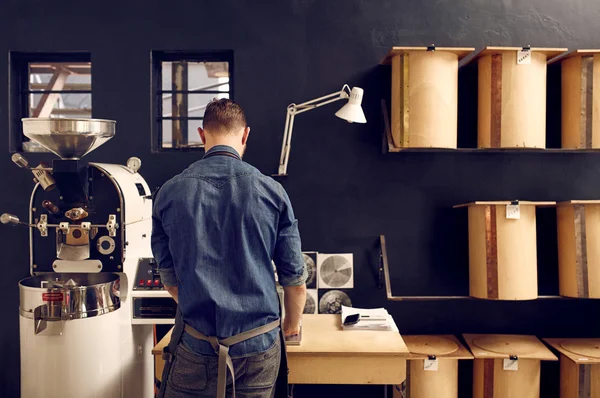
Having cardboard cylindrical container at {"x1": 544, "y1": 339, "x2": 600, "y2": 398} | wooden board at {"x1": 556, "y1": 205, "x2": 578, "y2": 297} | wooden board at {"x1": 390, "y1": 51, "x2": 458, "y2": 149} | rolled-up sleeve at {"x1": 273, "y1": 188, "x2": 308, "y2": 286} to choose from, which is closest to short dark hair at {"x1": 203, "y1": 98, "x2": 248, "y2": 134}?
rolled-up sleeve at {"x1": 273, "y1": 188, "x2": 308, "y2": 286}

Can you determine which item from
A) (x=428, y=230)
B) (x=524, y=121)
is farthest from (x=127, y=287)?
(x=524, y=121)

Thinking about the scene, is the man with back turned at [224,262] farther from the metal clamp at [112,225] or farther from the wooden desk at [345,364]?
the metal clamp at [112,225]

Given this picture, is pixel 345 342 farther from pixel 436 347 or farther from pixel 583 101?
pixel 583 101

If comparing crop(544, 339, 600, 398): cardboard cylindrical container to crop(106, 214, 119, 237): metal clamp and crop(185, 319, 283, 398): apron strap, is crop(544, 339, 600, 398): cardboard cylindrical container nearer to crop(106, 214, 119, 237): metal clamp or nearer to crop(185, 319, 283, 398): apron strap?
crop(185, 319, 283, 398): apron strap

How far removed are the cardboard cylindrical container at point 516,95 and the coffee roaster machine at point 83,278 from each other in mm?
2028

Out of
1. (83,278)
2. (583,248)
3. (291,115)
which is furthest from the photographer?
(291,115)

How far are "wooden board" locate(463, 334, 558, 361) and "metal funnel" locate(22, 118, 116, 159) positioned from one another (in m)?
2.37

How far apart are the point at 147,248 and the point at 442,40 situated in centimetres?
220

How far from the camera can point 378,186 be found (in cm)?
362

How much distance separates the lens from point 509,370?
3.21 m

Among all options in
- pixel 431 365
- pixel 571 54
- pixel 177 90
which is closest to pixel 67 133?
pixel 177 90

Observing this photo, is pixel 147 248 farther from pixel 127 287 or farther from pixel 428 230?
pixel 428 230

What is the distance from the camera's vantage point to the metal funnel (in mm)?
2707

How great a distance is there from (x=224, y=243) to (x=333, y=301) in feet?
5.81
